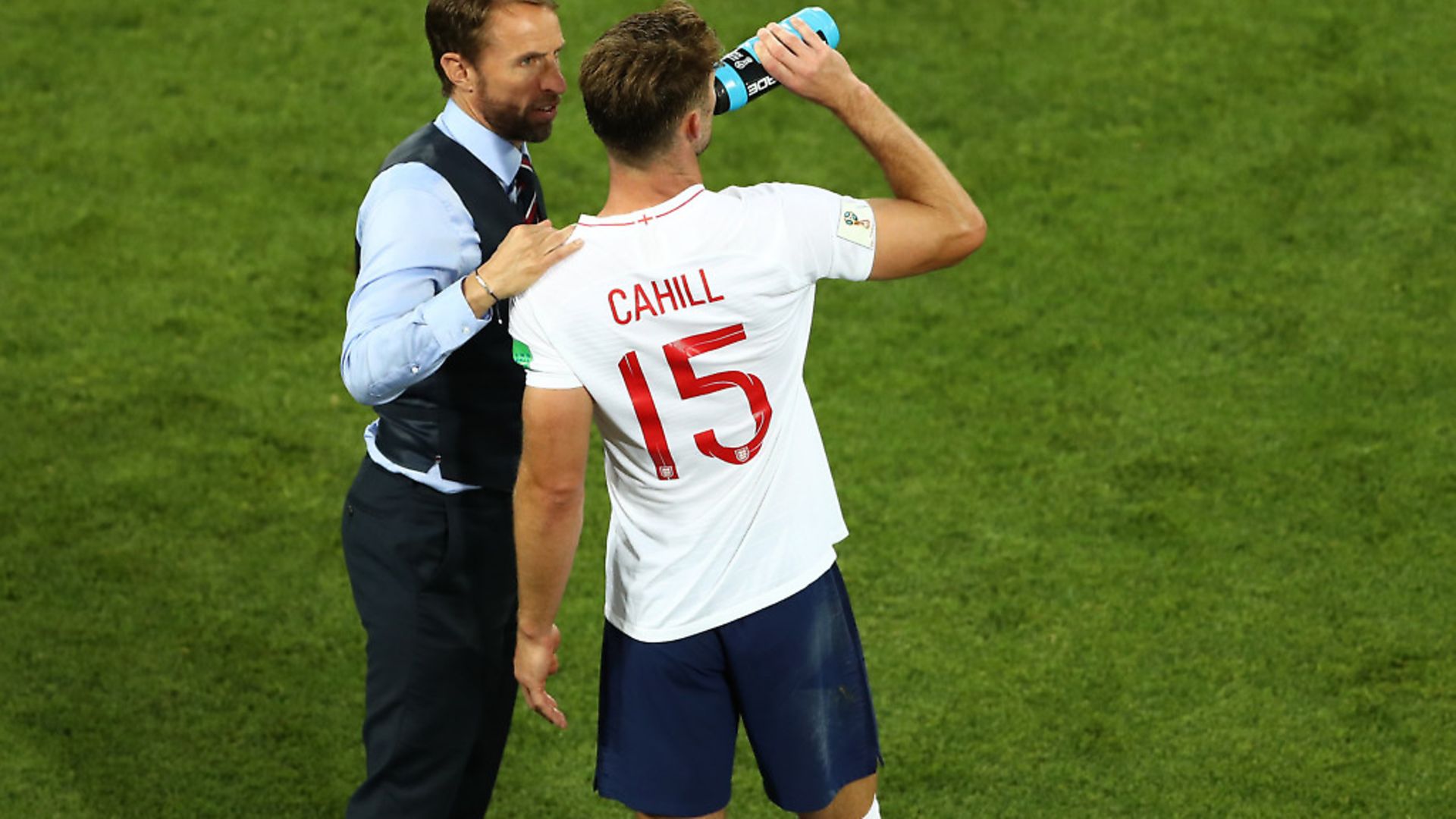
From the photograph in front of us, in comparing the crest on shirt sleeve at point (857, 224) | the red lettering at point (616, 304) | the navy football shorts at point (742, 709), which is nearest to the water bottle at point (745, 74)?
the crest on shirt sleeve at point (857, 224)

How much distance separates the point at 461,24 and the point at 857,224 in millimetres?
1006

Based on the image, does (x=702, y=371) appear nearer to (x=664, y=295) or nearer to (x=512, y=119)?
(x=664, y=295)

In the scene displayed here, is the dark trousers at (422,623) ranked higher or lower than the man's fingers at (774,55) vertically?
lower

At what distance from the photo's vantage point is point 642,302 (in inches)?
112

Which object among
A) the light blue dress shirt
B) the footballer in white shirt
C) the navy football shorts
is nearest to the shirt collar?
the light blue dress shirt

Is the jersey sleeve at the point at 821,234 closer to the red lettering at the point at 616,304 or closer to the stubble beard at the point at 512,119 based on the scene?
the red lettering at the point at 616,304

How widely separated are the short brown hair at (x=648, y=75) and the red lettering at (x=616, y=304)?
234 millimetres

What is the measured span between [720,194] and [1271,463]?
3112 millimetres

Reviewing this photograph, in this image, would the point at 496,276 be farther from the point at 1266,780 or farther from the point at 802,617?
the point at 1266,780

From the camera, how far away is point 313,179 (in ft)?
23.3

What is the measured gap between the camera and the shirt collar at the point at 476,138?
11.3 ft

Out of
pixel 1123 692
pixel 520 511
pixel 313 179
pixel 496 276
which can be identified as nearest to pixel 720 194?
pixel 496 276

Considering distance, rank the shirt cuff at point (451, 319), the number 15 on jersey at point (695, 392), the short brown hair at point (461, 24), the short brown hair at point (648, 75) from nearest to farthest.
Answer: the short brown hair at point (648, 75)
the number 15 on jersey at point (695, 392)
the shirt cuff at point (451, 319)
the short brown hair at point (461, 24)

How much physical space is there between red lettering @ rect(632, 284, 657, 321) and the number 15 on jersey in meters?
0.07
